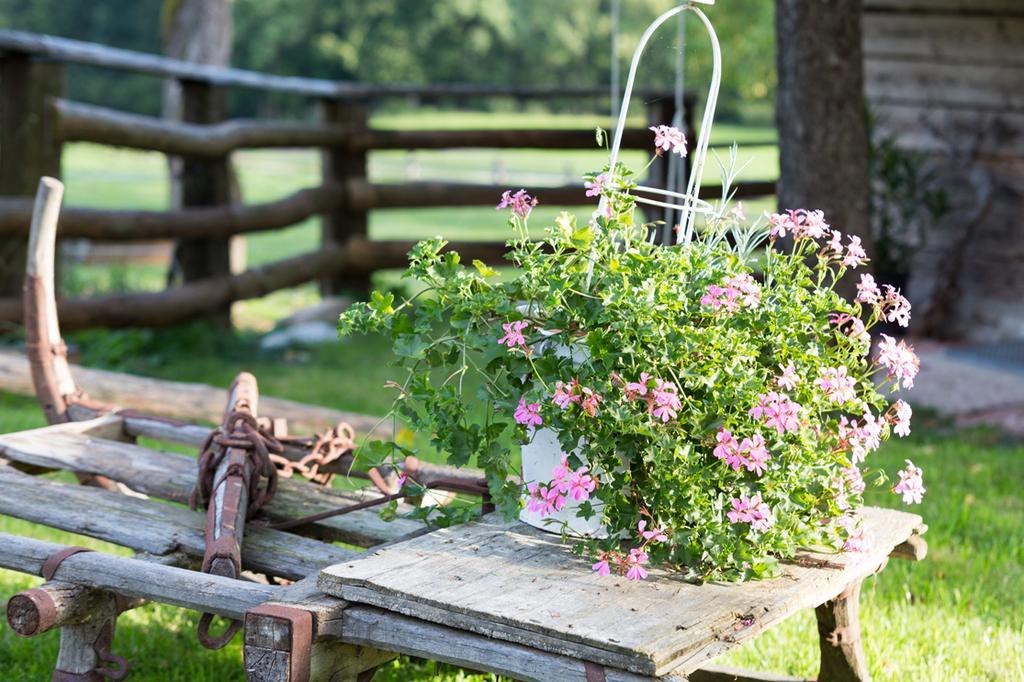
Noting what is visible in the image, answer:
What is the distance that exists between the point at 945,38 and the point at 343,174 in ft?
13.4

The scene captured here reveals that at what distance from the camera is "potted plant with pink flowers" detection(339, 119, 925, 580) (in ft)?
6.45

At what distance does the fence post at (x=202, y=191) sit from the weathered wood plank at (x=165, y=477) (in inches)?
173

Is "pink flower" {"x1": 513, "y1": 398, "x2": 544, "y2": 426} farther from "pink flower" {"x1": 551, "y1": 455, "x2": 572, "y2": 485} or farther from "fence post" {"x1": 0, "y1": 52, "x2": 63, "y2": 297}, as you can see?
"fence post" {"x1": 0, "y1": 52, "x2": 63, "y2": 297}

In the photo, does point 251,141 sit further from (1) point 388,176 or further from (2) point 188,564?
(1) point 388,176

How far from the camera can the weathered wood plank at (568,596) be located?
1.73 metres

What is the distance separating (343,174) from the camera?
29.0ft

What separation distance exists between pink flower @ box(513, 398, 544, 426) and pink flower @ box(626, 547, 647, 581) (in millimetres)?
248

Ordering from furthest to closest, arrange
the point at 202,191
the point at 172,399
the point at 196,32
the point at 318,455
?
the point at 196,32
the point at 202,191
the point at 172,399
the point at 318,455

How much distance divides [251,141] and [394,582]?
6300 millimetres

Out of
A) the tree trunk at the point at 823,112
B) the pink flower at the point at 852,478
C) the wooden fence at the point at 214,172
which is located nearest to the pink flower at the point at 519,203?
the pink flower at the point at 852,478

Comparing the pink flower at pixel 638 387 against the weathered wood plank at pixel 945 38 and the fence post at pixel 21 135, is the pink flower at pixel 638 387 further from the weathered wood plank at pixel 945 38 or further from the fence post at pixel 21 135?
the weathered wood plank at pixel 945 38

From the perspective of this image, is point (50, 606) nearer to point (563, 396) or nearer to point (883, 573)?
point (563, 396)

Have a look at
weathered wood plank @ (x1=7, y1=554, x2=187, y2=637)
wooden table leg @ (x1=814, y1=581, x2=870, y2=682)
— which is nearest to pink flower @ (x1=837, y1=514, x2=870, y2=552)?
wooden table leg @ (x1=814, y1=581, x2=870, y2=682)

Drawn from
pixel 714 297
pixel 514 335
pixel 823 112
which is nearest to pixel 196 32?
pixel 823 112
